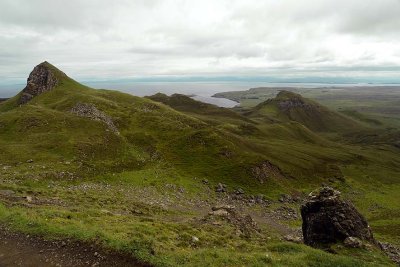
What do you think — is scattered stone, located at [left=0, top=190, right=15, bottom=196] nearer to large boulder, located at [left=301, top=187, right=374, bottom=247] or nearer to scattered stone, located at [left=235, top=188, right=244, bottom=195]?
large boulder, located at [left=301, top=187, right=374, bottom=247]

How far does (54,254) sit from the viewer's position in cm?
2159

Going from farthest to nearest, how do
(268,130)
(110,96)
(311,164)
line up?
(268,130)
(110,96)
(311,164)

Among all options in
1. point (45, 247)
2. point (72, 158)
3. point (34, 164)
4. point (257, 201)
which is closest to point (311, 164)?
point (257, 201)

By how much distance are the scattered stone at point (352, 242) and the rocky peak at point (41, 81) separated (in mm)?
111862

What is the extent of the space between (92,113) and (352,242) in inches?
2801

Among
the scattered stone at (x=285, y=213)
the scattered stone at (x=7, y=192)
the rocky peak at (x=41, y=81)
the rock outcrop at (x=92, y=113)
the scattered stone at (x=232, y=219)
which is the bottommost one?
the scattered stone at (x=285, y=213)

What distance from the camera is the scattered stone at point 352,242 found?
29.4 meters

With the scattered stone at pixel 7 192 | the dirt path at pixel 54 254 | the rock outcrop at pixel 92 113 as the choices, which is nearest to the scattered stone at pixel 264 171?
the rock outcrop at pixel 92 113

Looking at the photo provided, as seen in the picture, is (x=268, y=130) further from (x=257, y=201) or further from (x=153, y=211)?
(x=153, y=211)

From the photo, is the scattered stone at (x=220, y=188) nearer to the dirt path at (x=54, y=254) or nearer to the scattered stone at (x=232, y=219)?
the scattered stone at (x=232, y=219)

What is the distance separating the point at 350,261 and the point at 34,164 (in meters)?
46.7

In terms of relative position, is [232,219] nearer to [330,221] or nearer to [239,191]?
[330,221]

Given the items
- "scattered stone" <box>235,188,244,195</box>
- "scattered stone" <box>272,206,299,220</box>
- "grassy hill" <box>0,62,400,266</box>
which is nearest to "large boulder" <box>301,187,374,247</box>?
"grassy hill" <box>0,62,400,266</box>

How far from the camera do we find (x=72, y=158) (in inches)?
2320
